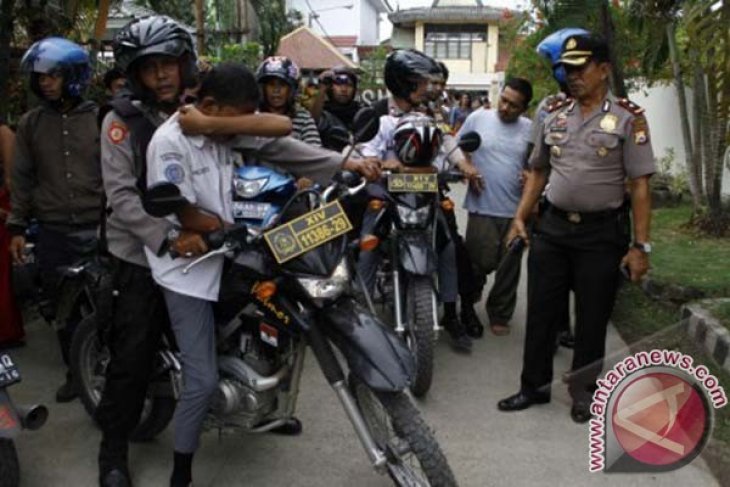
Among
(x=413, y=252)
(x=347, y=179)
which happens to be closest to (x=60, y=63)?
(x=347, y=179)

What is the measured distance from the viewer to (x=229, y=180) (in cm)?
283

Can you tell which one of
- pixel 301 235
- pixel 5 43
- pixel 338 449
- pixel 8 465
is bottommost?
pixel 338 449

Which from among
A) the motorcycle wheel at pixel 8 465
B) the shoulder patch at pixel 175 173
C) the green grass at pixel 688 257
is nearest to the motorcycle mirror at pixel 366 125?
the shoulder patch at pixel 175 173

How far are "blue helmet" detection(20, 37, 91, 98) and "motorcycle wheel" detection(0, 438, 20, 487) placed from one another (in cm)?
188

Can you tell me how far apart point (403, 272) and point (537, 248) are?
0.72 metres

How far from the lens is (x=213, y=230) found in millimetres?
A: 2652

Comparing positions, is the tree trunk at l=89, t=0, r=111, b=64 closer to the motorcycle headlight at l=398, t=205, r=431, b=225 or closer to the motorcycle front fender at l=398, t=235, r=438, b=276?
the motorcycle headlight at l=398, t=205, r=431, b=225

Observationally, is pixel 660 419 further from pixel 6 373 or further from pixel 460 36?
pixel 460 36

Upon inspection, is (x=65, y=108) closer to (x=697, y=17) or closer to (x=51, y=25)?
(x=51, y=25)

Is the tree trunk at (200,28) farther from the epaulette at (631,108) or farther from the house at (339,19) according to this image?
the house at (339,19)

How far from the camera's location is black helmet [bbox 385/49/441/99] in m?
4.30

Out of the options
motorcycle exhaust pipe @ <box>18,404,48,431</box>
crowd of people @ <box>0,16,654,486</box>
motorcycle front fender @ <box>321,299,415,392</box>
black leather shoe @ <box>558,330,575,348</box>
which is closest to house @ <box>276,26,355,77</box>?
crowd of people @ <box>0,16,654,486</box>

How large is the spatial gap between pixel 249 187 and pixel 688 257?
4844 millimetres

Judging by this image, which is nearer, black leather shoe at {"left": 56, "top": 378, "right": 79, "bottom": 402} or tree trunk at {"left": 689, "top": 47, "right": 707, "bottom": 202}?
black leather shoe at {"left": 56, "top": 378, "right": 79, "bottom": 402}
